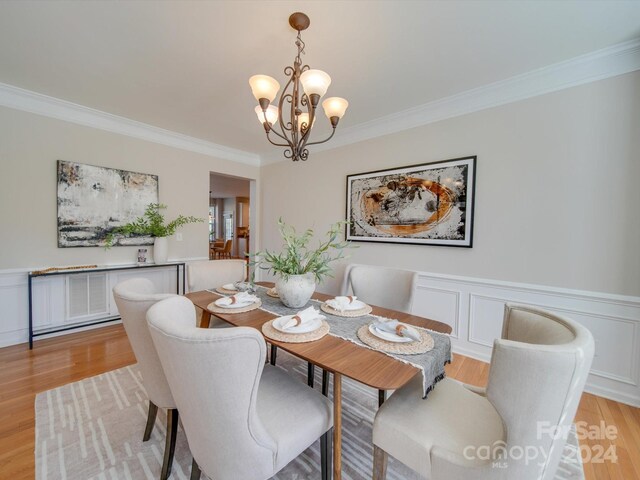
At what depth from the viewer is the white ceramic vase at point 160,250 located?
342cm

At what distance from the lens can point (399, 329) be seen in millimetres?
1240

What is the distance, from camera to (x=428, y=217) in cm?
275

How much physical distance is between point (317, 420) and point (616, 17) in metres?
2.86

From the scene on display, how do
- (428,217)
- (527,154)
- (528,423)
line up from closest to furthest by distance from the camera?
(528,423) → (527,154) → (428,217)

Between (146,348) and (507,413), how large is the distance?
56.1 inches

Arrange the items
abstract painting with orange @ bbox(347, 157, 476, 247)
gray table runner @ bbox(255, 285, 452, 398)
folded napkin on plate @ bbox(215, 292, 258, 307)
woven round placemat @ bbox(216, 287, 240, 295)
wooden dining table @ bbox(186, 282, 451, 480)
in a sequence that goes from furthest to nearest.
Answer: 1. abstract painting with orange @ bbox(347, 157, 476, 247)
2. woven round placemat @ bbox(216, 287, 240, 295)
3. folded napkin on plate @ bbox(215, 292, 258, 307)
4. gray table runner @ bbox(255, 285, 452, 398)
5. wooden dining table @ bbox(186, 282, 451, 480)

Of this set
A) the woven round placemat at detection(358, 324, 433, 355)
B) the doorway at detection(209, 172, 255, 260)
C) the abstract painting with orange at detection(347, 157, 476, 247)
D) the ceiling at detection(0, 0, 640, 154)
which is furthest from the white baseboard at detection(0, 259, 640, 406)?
the doorway at detection(209, 172, 255, 260)

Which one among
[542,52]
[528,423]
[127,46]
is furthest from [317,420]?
[542,52]

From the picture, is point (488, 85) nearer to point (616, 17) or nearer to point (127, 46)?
point (616, 17)

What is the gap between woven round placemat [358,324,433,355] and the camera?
3.65 ft

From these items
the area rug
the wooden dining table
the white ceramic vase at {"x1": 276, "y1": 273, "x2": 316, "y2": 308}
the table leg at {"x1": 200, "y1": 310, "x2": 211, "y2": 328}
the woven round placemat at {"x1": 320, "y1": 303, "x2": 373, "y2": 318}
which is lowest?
the area rug

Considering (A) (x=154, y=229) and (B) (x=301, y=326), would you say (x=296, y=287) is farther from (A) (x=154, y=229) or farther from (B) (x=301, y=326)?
(A) (x=154, y=229)

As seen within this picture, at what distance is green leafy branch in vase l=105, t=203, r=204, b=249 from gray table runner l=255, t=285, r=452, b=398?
236 centimetres

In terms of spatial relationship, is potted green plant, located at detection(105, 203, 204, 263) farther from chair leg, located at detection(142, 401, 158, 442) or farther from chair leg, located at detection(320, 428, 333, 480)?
chair leg, located at detection(320, 428, 333, 480)
